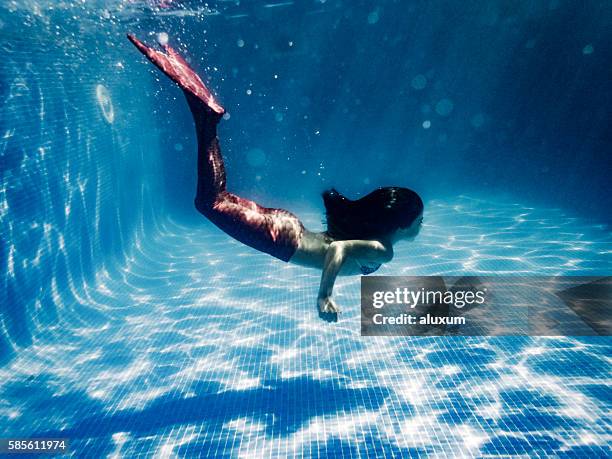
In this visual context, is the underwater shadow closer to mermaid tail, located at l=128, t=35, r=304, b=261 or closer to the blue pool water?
the blue pool water

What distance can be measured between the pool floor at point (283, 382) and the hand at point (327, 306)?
1.56 meters

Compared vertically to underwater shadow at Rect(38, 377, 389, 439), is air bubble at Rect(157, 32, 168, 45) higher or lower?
higher

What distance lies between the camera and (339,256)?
2916mm

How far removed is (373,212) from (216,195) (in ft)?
4.61

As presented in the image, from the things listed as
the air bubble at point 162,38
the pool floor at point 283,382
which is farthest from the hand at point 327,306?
the air bubble at point 162,38

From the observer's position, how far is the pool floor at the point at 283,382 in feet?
11.3

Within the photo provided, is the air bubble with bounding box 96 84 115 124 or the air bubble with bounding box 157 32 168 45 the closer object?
the air bubble with bounding box 96 84 115 124

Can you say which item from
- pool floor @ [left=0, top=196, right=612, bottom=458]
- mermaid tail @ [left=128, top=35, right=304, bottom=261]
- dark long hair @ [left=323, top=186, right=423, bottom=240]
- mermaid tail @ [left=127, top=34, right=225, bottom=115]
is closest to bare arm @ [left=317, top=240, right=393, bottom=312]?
dark long hair @ [left=323, top=186, right=423, bottom=240]

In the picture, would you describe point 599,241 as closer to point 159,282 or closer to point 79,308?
point 159,282

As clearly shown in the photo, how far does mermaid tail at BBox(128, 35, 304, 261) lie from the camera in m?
2.90

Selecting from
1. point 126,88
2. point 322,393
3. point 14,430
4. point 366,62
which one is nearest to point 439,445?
point 322,393

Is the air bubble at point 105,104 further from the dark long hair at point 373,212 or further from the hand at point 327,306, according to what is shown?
the hand at point 327,306

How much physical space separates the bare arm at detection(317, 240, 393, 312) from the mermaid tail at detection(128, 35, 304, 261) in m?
0.66

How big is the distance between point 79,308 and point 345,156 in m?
34.2
